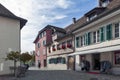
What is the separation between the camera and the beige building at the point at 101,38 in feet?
69.7

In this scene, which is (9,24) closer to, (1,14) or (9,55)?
(1,14)

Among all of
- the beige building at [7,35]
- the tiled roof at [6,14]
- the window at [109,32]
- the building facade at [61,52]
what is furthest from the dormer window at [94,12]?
the beige building at [7,35]

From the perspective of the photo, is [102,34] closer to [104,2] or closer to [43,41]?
[104,2]

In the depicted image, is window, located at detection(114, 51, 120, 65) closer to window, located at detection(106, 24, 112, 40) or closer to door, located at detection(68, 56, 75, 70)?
window, located at detection(106, 24, 112, 40)

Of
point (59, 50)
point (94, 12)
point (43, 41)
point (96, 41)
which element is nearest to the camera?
point (96, 41)

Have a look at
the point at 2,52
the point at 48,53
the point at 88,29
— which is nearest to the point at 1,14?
the point at 2,52

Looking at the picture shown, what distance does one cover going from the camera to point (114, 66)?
2177 cm

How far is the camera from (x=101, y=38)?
2392 cm

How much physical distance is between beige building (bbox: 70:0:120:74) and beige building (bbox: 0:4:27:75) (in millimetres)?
7800

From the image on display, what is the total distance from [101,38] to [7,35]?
9.40m

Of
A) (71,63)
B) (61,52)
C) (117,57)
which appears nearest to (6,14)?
(117,57)

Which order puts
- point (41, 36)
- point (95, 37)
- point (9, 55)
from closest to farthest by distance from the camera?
point (9, 55)
point (95, 37)
point (41, 36)

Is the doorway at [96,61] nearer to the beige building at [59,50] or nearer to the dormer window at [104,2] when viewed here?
the dormer window at [104,2]

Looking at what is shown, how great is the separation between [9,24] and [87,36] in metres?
9.34
